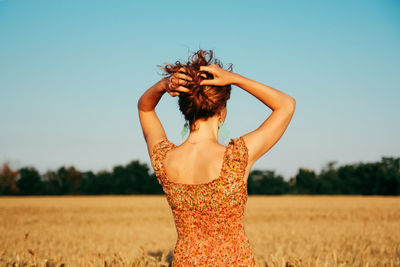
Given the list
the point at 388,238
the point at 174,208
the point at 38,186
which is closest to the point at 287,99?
the point at 174,208

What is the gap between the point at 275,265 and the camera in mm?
3555

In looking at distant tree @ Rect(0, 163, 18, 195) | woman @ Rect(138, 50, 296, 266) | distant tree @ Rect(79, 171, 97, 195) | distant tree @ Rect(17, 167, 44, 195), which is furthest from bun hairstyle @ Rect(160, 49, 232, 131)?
distant tree @ Rect(0, 163, 18, 195)

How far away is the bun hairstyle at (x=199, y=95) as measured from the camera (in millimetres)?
1834

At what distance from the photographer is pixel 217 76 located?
1814 millimetres

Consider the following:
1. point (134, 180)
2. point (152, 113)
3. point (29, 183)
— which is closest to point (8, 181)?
point (29, 183)

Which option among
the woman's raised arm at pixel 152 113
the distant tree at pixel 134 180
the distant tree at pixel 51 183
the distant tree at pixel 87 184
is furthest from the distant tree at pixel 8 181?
the woman's raised arm at pixel 152 113

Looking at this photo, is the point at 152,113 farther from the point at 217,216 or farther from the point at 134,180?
the point at 134,180

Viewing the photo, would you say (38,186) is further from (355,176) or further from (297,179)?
(355,176)

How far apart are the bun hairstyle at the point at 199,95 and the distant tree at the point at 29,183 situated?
7302 centimetres

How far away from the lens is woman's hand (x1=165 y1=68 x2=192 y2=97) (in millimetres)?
1848

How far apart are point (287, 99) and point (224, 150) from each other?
444mm

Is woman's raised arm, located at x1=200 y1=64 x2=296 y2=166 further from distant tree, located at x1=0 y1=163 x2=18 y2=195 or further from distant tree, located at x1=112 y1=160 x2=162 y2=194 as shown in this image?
distant tree, located at x1=0 y1=163 x2=18 y2=195

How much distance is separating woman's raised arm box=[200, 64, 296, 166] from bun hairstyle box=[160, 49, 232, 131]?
5 centimetres

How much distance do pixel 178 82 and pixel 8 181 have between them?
79188 mm
